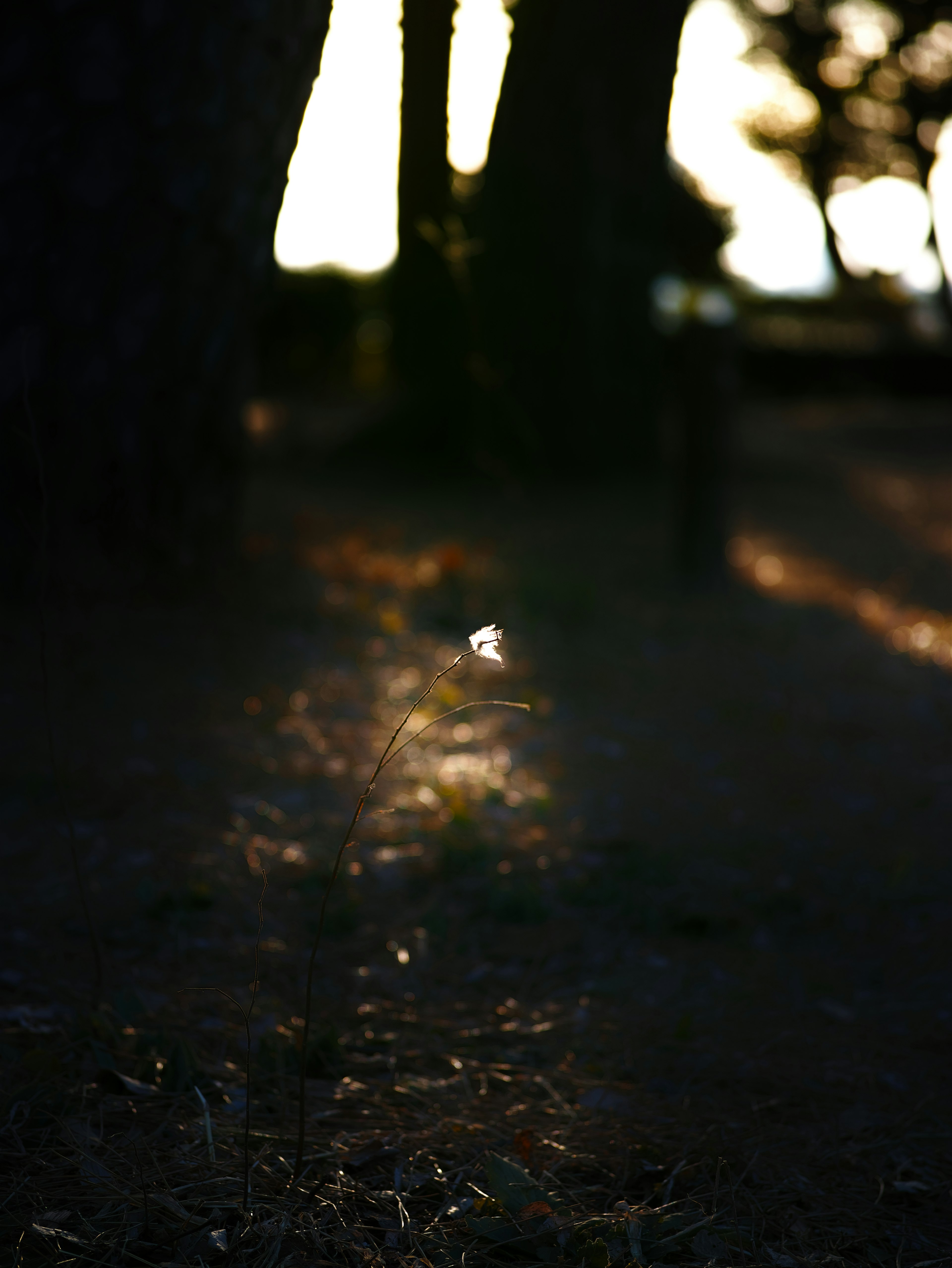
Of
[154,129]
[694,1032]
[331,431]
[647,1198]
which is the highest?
[154,129]

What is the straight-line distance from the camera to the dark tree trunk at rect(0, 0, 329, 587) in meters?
3.51

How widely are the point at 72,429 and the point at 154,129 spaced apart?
105cm

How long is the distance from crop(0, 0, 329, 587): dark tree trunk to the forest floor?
1.69ft

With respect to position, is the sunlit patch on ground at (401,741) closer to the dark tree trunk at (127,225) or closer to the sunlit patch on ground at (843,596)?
the dark tree trunk at (127,225)

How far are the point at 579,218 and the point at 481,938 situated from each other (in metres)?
6.96

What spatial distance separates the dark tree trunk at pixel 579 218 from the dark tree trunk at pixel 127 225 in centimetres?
448

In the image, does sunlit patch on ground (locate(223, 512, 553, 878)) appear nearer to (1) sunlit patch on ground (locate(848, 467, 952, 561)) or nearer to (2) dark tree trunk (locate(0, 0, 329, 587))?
(2) dark tree trunk (locate(0, 0, 329, 587))

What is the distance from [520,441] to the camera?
8.55m

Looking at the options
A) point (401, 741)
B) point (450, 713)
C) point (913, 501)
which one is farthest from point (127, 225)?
point (913, 501)

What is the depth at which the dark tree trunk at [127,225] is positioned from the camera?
351cm

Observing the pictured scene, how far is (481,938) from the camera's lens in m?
2.76

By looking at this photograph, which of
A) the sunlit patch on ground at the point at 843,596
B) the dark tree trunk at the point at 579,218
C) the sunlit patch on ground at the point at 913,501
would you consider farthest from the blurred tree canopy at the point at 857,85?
the sunlit patch on ground at the point at 843,596

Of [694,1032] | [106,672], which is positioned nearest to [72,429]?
[106,672]

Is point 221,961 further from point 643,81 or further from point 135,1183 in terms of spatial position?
point 643,81
